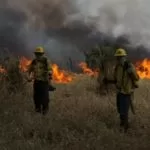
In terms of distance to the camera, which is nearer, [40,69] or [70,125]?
[70,125]

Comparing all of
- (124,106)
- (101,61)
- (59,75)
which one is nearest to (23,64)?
(59,75)

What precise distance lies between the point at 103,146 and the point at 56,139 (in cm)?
122

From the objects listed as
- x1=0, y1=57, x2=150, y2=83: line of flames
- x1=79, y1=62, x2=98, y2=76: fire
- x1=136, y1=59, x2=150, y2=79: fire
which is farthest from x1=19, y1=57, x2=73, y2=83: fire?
x1=136, y1=59, x2=150, y2=79: fire

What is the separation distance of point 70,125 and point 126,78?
5.48ft

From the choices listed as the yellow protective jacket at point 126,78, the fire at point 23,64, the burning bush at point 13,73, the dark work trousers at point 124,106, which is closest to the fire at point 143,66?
the fire at point 23,64

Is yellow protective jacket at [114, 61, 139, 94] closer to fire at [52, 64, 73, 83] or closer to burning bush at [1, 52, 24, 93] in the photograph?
burning bush at [1, 52, 24, 93]

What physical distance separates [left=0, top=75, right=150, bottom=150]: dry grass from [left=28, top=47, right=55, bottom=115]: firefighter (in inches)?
11.0

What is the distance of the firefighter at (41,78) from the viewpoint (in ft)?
45.3

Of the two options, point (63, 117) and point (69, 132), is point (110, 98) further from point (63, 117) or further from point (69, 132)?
point (69, 132)

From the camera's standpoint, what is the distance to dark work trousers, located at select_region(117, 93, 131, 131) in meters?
12.7

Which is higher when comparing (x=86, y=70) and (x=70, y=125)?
(x=86, y=70)

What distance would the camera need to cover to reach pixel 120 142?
11000 mm

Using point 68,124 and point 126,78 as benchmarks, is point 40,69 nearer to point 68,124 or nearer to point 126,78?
point 68,124

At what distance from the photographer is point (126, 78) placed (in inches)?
496
